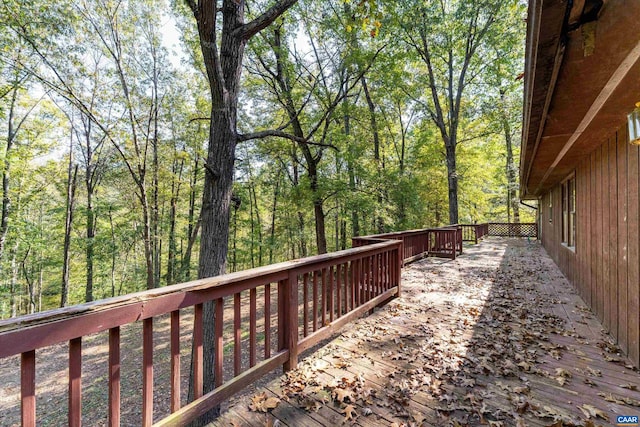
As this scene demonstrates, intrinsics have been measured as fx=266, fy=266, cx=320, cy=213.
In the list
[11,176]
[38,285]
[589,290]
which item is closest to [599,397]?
[589,290]

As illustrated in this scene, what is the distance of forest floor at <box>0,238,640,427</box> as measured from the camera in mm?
1998

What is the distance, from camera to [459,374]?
8.12ft

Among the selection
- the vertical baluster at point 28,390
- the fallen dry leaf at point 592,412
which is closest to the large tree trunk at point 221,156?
the vertical baluster at point 28,390

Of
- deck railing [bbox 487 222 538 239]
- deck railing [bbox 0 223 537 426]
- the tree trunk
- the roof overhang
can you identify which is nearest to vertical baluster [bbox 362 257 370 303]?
deck railing [bbox 0 223 537 426]

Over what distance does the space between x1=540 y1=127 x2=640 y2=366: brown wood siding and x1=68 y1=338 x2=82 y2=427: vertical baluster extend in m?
4.39

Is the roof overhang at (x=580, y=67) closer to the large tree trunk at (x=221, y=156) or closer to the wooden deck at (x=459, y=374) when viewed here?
the wooden deck at (x=459, y=374)

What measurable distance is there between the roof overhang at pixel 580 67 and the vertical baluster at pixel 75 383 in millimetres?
2840

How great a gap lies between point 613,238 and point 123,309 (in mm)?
4910

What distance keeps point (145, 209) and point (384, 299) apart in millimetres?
11498

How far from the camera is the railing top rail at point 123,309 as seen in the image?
116cm

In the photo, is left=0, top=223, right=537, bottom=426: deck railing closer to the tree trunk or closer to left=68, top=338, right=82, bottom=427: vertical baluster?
left=68, top=338, right=82, bottom=427: vertical baluster

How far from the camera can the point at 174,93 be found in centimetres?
1248

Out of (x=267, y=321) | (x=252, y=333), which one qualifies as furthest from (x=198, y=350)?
(x=267, y=321)

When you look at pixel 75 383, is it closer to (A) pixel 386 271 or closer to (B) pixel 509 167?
(A) pixel 386 271
